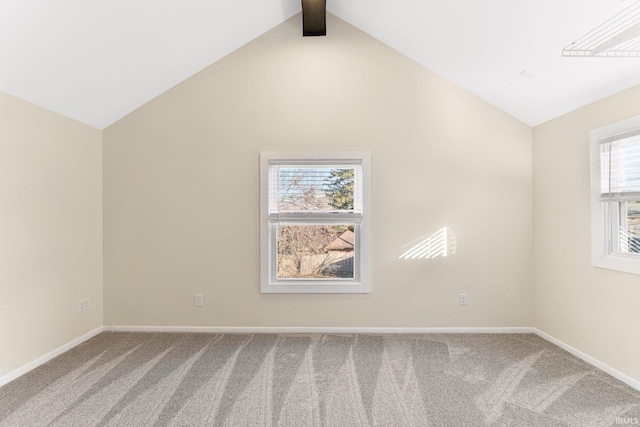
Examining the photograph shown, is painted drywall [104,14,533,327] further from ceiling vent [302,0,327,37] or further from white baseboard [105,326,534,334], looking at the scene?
ceiling vent [302,0,327,37]

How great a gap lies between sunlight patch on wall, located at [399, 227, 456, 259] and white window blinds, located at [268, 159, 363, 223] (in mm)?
725

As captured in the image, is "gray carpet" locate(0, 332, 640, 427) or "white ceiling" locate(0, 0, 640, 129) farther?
"white ceiling" locate(0, 0, 640, 129)

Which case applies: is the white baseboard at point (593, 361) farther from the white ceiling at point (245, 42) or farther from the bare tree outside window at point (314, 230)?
the white ceiling at point (245, 42)

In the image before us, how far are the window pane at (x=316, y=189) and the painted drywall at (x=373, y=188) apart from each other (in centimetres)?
26

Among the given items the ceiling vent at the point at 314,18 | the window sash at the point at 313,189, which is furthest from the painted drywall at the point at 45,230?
the ceiling vent at the point at 314,18

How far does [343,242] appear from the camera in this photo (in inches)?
147

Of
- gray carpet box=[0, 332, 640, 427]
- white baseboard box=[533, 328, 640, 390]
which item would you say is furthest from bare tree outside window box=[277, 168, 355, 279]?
white baseboard box=[533, 328, 640, 390]

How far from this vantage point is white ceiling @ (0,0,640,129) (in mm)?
2328

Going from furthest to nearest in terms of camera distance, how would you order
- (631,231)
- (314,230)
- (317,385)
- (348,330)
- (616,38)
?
(314,230)
(348,330)
(631,231)
(317,385)
(616,38)

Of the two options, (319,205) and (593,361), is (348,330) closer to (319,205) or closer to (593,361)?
(319,205)

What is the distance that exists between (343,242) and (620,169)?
2443 millimetres

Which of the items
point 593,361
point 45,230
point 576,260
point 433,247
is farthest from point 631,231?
point 45,230

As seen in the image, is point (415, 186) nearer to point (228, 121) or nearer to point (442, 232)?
point (442, 232)

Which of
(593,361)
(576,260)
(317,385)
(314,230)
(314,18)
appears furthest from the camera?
(314,230)
